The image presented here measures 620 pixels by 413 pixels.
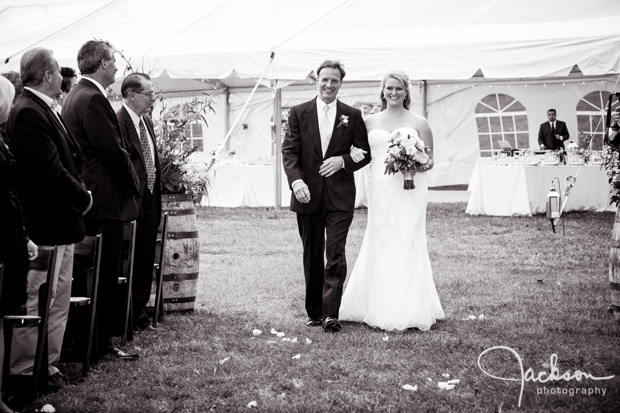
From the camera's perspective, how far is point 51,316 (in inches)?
188

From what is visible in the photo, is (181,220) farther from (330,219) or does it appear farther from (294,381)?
(294,381)

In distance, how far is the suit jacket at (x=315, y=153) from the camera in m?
6.41

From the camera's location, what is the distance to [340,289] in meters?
6.40

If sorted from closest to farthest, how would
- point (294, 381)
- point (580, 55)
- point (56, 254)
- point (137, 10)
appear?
point (56, 254), point (294, 381), point (580, 55), point (137, 10)

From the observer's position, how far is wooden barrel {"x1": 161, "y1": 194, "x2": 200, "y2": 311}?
6855 mm

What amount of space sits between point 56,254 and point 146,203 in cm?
185

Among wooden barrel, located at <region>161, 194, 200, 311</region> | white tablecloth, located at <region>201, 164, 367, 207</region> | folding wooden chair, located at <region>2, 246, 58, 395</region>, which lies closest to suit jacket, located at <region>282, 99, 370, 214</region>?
wooden barrel, located at <region>161, 194, 200, 311</region>

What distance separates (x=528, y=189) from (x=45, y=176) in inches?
477

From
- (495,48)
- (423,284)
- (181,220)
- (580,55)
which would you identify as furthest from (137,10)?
(423,284)

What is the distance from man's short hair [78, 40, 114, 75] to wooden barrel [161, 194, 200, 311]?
5.93 ft

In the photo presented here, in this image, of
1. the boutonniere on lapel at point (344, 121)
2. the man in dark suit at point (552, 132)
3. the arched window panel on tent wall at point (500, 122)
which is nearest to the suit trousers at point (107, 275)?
the boutonniere on lapel at point (344, 121)

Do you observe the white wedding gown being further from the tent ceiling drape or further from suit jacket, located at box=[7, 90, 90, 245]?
the tent ceiling drape

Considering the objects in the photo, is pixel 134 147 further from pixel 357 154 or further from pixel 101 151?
pixel 357 154

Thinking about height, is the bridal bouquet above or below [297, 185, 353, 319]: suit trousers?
above
